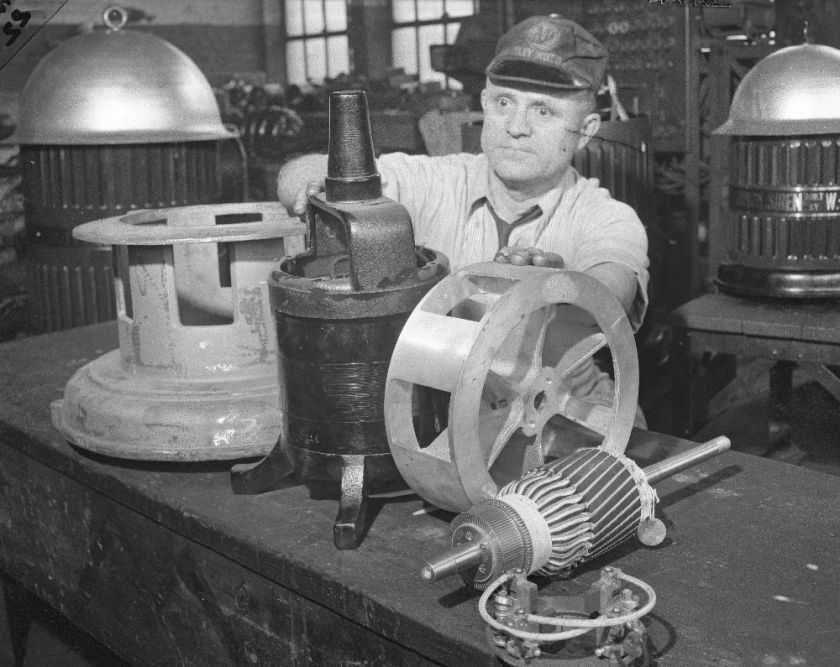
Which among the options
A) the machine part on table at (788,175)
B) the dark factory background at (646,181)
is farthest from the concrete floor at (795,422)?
the machine part on table at (788,175)

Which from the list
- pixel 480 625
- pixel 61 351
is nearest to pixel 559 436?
pixel 480 625

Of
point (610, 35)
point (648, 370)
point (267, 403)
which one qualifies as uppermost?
Answer: point (610, 35)

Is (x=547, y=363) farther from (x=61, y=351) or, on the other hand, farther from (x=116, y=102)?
(x=116, y=102)

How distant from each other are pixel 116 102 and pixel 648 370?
1910 millimetres

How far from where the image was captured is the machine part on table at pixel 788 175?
268 cm

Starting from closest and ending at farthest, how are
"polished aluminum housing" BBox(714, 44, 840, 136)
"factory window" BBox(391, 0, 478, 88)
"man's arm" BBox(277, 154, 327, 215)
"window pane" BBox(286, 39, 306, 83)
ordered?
1. "man's arm" BBox(277, 154, 327, 215)
2. "polished aluminum housing" BBox(714, 44, 840, 136)
3. "factory window" BBox(391, 0, 478, 88)
4. "window pane" BBox(286, 39, 306, 83)

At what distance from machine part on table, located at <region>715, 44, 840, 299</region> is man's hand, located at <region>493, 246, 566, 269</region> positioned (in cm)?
164

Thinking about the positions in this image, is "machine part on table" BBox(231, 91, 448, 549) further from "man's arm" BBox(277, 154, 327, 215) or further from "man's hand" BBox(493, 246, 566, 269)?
"man's arm" BBox(277, 154, 327, 215)

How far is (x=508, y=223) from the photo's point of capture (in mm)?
1889

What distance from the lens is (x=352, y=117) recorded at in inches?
54.5

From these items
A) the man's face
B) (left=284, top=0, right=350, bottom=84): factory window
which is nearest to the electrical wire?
the man's face

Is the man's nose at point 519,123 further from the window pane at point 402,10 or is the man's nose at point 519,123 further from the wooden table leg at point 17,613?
the window pane at point 402,10

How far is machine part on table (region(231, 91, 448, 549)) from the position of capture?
134cm

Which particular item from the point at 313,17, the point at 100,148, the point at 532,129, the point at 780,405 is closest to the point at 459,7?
the point at 313,17
